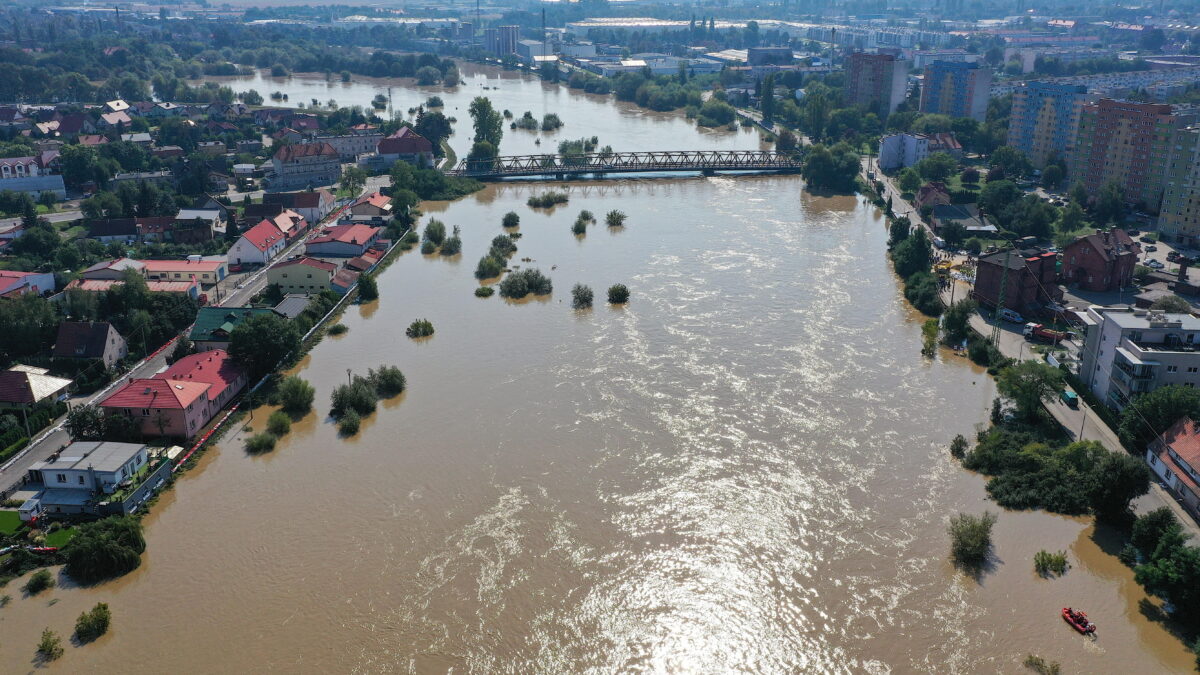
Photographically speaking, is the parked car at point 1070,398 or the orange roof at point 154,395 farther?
the parked car at point 1070,398

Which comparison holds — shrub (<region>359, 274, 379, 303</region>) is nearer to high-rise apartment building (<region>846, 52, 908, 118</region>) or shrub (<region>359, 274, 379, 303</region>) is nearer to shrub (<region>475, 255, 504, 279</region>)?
shrub (<region>475, 255, 504, 279</region>)

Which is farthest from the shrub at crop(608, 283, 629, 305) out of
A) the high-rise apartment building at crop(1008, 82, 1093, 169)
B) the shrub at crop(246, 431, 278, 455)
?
the high-rise apartment building at crop(1008, 82, 1093, 169)

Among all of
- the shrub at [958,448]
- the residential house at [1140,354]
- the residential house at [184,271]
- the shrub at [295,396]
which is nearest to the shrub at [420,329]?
the shrub at [295,396]

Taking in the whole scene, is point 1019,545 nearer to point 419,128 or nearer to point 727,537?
point 727,537

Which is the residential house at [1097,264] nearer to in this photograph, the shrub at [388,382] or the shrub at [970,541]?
the shrub at [970,541]

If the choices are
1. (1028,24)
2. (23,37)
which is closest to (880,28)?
(1028,24)

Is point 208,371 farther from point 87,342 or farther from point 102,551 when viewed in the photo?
point 102,551
